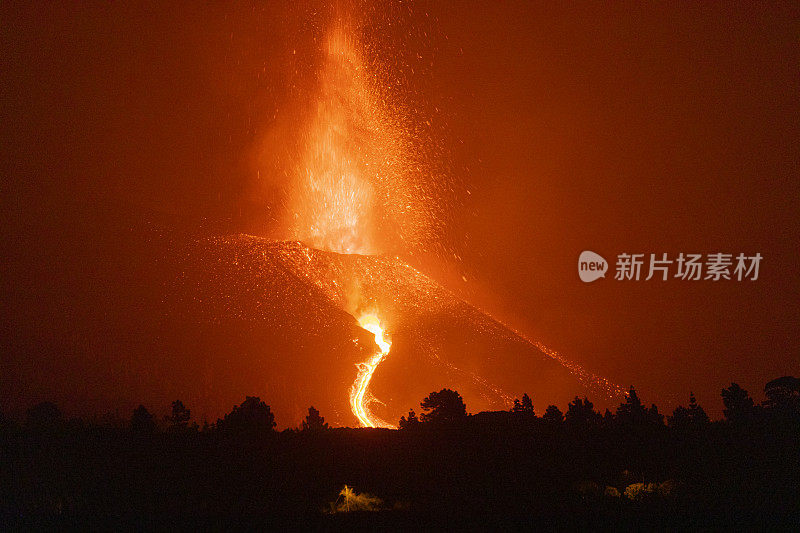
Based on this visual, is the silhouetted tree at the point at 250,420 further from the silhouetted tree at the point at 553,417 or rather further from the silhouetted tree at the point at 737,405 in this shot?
the silhouetted tree at the point at 737,405

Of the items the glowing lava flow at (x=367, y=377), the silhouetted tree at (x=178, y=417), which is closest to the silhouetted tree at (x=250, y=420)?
the silhouetted tree at (x=178, y=417)

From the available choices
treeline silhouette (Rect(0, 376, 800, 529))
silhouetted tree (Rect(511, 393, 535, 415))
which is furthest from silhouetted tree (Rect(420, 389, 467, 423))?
silhouetted tree (Rect(511, 393, 535, 415))

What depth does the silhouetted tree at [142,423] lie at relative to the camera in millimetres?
20719

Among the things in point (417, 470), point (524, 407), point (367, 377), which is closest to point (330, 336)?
point (367, 377)

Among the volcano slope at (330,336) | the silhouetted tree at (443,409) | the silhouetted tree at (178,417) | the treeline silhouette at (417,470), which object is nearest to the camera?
the treeline silhouette at (417,470)

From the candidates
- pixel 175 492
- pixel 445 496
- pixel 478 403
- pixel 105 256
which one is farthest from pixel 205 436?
pixel 105 256

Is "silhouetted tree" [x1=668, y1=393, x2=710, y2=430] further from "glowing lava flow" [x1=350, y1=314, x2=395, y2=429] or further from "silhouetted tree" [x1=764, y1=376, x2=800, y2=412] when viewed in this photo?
"glowing lava flow" [x1=350, y1=314, x2=395, y2=429]

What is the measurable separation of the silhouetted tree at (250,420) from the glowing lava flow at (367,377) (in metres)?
9.56

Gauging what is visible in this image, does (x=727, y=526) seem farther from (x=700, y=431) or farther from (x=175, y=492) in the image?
(x=175, y=492)

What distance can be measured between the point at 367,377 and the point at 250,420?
15845 mm

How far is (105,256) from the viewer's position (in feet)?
184

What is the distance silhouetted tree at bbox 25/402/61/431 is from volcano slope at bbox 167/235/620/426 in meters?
12.0

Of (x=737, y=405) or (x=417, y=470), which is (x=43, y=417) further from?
(x=737, y=405)

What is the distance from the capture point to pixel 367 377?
36188mm
